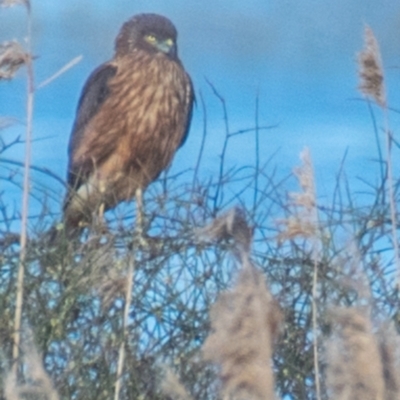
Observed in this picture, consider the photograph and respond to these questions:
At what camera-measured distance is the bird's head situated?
616 cm

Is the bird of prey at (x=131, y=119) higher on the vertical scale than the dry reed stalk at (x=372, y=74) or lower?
higher

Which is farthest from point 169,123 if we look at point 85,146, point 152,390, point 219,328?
point 219,328

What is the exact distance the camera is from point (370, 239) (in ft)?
10.5

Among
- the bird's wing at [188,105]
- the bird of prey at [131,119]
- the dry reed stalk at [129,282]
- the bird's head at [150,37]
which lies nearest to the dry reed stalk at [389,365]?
the dry reed stalk at [129,282]

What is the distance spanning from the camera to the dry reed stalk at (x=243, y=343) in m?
1.29

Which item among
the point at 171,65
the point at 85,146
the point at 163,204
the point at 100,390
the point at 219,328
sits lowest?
the point at 219,328

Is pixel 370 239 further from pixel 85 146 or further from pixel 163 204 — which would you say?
pixel 85 146

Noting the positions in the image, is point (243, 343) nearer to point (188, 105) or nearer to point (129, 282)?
point (129, 282)

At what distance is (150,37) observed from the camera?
6.20 m

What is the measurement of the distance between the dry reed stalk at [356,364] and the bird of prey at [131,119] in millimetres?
4033

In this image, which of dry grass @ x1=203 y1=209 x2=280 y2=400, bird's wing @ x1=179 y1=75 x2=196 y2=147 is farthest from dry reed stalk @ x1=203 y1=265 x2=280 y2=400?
bird's wing @ x1=179 y1=75 x2=196 y2=147

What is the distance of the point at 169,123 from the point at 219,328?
4371 mm

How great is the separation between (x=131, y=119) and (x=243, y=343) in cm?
448

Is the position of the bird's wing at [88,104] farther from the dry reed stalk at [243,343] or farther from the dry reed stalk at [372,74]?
the dry reed stalk at [243,343]
